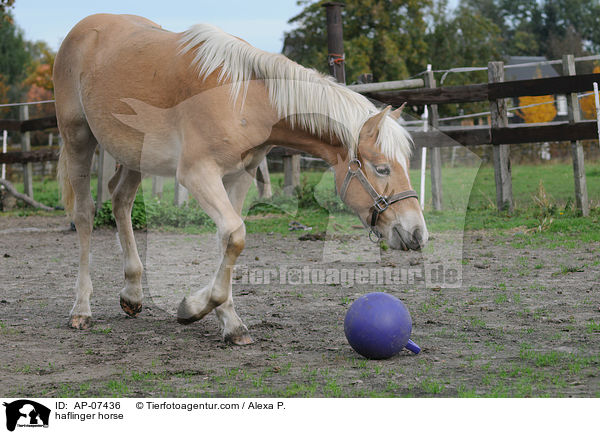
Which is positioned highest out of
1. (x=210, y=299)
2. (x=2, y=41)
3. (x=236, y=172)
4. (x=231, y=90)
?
(x=2, y=41)

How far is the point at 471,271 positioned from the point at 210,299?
321 cm

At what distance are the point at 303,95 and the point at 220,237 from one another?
3.23 feet

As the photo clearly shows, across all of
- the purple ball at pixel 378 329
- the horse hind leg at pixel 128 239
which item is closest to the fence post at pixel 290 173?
the horse hind leg at pixel 128 239

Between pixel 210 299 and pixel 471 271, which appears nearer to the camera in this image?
pixel 210 299

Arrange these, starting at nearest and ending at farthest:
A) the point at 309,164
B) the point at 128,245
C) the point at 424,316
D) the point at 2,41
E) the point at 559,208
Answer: the point at 424,316
the point at 128,245
the point at 559,208
the point at 309,164
the point at 2,41

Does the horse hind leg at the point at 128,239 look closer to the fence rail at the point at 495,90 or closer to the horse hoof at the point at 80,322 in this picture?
the horse hoof at the point at 80,322

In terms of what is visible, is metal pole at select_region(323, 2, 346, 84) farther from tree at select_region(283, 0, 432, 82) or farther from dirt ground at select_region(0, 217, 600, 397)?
tree at select_region(283, 0, 432, 82)

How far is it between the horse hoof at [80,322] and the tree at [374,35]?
28846mm

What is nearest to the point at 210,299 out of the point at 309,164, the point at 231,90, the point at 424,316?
the point at 231,90

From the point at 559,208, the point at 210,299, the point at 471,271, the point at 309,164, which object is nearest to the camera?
the point at 210,299

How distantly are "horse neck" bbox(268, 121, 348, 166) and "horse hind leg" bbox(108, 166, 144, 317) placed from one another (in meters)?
1.60

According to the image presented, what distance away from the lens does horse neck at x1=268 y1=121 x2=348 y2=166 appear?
13.1 feet

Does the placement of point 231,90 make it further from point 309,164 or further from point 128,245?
point 309,164

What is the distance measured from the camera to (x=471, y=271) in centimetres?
616
